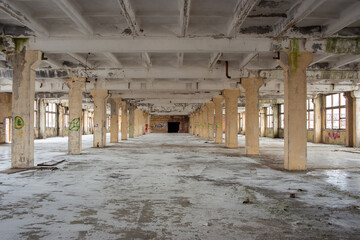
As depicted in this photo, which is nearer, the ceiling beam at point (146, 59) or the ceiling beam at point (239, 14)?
the ceiling beam at point (239, 14)

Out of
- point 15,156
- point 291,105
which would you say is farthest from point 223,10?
point 15,156

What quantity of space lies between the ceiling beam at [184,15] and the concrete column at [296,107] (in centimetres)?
346

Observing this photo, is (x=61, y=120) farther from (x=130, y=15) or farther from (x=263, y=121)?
(x=130, y=15)

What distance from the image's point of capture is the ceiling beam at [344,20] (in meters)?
7.43

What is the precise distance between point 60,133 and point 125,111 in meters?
12.6

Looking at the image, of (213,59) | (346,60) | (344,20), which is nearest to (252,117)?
(213,59)

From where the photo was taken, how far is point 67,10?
24.1ft

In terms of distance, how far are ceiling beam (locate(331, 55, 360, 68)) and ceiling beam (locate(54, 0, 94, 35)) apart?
1075cm

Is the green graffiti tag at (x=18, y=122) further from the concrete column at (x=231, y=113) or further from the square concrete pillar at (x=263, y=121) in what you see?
the square concrete pillar at (x=263, y=121)

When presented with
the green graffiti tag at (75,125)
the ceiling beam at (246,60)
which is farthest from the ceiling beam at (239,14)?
the green graffiti tag at (75,125)

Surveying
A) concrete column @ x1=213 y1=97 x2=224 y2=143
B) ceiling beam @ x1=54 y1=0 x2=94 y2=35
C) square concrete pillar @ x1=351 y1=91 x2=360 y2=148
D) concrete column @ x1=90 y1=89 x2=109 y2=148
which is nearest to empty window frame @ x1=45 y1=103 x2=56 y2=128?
concrete column @ x1=90 y1=89 x2=109 y2=148

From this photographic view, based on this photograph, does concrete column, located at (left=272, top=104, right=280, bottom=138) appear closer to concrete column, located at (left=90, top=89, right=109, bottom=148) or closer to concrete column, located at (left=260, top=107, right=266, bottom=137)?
concrete column, located at (left=260, top=107, right=266, bottom=137)

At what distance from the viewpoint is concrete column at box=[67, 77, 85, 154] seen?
48.3 feet

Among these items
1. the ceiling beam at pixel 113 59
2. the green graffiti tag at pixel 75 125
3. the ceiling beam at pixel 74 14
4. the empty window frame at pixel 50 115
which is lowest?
the green graffiti tag at pixel 75 125
